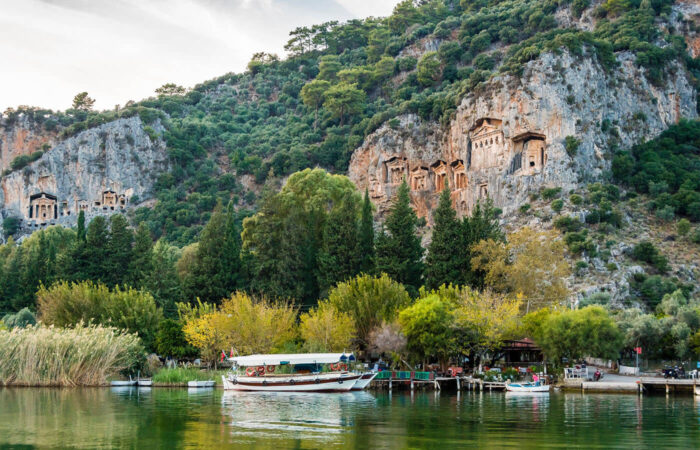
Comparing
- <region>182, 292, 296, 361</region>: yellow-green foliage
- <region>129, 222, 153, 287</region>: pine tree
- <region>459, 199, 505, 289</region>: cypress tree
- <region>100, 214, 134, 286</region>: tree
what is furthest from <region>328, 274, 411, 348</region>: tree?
<region>100, 214, 134, 286</region>: tree

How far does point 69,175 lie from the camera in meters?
112

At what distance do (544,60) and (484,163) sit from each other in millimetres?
13114

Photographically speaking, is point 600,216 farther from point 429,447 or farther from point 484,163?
point 429,447

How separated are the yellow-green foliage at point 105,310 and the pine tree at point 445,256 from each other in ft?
69.3

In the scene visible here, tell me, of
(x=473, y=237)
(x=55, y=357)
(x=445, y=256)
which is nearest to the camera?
(x=55, y=357)

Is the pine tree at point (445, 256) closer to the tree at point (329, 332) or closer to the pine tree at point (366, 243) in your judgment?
the pine tree at point (366, 243)

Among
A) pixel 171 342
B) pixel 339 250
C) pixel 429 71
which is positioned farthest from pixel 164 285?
pixel 429 71

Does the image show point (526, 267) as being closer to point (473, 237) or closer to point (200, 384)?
point (473, 237)

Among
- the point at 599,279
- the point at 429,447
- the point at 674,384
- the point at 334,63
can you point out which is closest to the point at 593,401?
the point at 674,384

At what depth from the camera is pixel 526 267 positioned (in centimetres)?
6138

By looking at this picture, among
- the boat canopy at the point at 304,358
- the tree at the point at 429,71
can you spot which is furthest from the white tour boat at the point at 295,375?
the tree at the point at 429,71

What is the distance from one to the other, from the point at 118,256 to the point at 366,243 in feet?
75.9

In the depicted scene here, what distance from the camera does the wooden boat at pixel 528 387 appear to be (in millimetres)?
47438

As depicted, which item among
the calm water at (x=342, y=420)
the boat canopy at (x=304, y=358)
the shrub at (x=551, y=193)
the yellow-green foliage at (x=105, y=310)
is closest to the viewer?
the calm water at (x=342, y=420)
